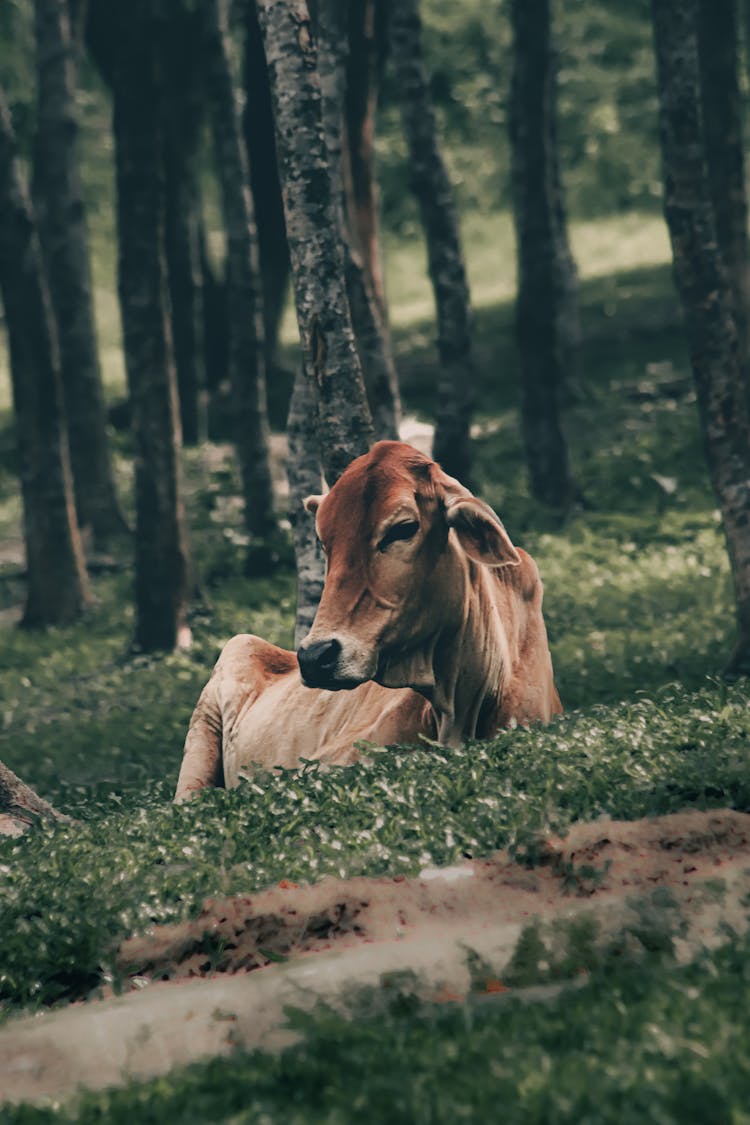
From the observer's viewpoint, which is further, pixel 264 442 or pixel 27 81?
pixel 27 81

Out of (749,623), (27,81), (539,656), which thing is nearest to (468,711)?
(539,656)

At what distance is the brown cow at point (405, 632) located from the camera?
8.59 meters

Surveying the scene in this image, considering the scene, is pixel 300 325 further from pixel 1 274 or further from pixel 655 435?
pixel 655 435

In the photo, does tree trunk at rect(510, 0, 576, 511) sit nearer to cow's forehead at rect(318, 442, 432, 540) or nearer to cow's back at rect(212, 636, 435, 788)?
cow's back at rect(212, 636, 435, 788)

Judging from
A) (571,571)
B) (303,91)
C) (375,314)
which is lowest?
(571,571)

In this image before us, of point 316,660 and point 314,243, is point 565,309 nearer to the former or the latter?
point 314,243

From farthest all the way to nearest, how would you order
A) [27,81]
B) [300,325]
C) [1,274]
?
[27,81] → [1,274] → [300,325]

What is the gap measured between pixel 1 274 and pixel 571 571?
23.6 ft

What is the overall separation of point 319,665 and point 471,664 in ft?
3.43

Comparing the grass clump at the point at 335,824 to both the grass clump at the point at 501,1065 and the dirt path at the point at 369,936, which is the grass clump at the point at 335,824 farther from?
the grass clump at the point at 501,1065

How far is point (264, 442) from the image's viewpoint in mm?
20906

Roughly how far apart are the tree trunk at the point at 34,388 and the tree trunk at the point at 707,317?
8.13 m

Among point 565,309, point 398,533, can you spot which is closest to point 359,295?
point 398,533

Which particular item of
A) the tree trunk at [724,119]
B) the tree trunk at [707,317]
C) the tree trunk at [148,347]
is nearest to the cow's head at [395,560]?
the tree trunk at [707,317]
